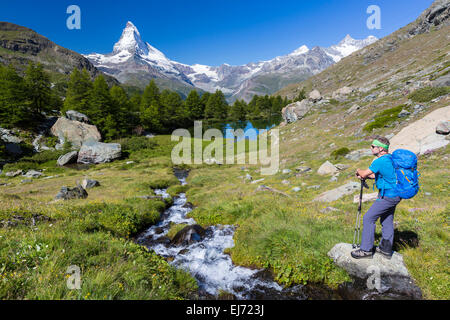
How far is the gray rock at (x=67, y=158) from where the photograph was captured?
36344mm

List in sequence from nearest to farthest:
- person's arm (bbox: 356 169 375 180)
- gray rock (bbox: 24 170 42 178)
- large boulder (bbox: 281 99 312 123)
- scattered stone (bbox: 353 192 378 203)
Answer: person's arm (bbox: 356 169 375 180), scattered stone (bbox: 353 192 378 203), gray rock (bbox: 24 170 42 178), large boulder (bbox: 281 99 312 123)

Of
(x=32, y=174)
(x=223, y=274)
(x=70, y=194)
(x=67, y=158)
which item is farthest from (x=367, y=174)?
(x=67, y=158)

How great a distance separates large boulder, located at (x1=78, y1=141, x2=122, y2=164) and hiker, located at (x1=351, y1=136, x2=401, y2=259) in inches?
1688

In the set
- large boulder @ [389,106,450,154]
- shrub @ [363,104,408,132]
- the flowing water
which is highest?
shrub @ [363,104,408,132]

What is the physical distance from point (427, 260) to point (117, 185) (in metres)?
24.8

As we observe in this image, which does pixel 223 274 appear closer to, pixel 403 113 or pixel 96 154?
pixel 403 113

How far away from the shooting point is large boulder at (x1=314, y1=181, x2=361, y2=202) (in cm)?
1137

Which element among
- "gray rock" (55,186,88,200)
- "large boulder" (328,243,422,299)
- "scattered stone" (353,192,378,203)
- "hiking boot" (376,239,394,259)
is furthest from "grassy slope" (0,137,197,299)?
"scattered stone" (353,192,378,203)

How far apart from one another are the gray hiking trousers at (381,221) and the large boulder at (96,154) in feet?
141

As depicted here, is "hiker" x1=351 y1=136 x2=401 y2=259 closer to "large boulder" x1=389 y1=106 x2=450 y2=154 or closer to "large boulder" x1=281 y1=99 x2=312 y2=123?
"large boulder" x1=389 y1=106 x2=450 y2=154

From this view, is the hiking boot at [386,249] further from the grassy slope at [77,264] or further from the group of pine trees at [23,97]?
the group of pine trees at [23,97]

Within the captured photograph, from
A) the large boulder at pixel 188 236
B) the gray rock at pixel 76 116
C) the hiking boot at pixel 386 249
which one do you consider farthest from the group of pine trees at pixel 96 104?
the hiking boot at pixel 386 249

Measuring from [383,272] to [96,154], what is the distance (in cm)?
4468

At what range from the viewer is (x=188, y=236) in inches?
408
